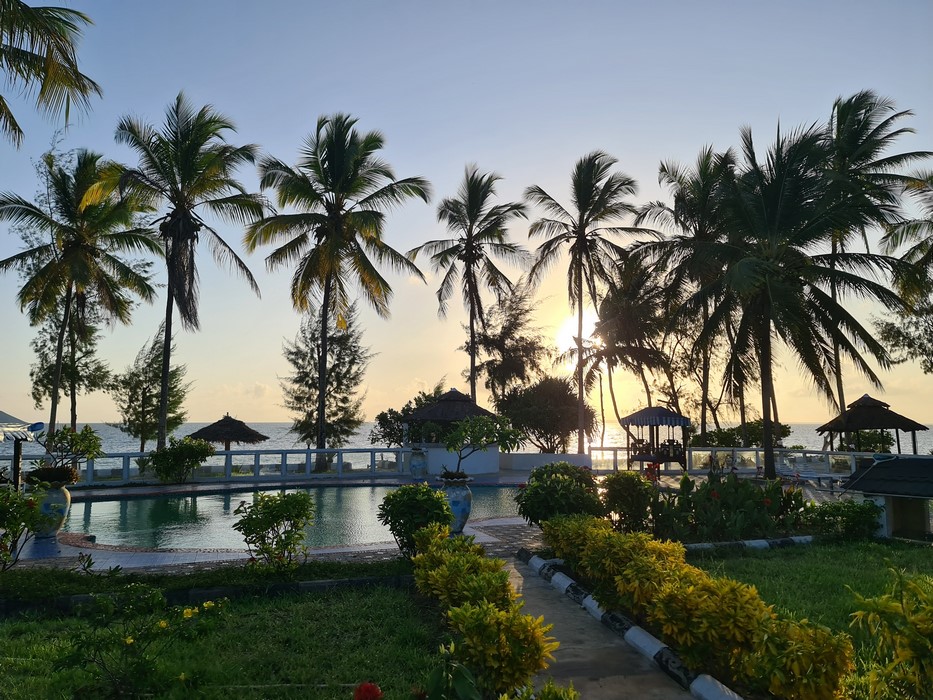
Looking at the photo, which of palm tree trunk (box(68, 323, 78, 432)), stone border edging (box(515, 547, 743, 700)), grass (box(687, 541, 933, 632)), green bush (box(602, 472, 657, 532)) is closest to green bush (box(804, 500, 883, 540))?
grass (box(687, 541, 933, 632))

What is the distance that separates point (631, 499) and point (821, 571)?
276 centimetres

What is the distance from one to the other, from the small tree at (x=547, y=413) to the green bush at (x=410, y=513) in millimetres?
23050

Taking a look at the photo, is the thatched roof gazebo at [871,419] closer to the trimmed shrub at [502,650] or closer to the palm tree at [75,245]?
the trimmed shrub at [502,650]

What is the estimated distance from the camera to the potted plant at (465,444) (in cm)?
1095

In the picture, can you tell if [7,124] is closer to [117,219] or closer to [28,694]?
[28,694]

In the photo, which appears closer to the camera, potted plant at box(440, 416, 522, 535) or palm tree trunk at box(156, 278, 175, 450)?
potted plant at box(440, 416, 522, 535)

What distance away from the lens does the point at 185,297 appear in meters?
21.6

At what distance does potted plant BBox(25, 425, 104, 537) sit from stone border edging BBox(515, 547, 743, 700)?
7243 mm

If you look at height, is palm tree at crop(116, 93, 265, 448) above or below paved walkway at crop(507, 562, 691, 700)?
above

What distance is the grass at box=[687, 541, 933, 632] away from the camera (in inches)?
250

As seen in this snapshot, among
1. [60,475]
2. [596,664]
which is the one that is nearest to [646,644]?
[596,664]

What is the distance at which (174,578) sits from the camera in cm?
760

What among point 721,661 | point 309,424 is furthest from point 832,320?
point 309,424

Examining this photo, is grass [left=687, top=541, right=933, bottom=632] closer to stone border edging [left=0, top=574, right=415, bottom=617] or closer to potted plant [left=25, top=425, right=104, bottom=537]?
stone border edging [left=0, top=574, right=415, bottom=617]
